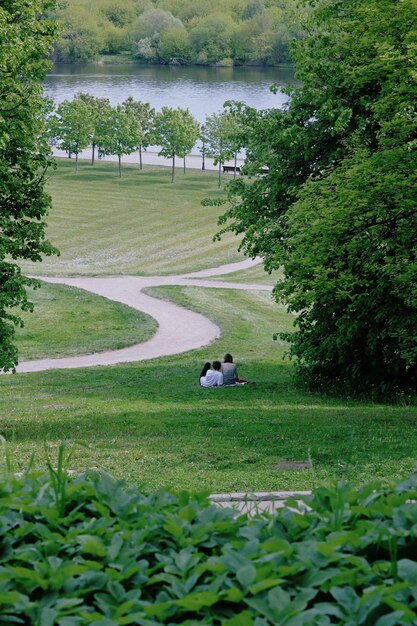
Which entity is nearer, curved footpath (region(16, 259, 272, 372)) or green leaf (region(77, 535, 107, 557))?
green leaf (region(77, 535, 107, 557))

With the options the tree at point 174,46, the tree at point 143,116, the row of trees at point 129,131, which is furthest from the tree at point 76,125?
the tree at point 174,46

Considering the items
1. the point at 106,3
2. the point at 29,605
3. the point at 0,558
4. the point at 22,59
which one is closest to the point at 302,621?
the point at 29,605

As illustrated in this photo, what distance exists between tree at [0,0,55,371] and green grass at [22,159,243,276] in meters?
25.3

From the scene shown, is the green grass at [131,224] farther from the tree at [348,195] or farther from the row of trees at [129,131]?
the tree at [348,195]

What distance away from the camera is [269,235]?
2264 centimetres

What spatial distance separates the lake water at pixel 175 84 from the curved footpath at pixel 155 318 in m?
63.1

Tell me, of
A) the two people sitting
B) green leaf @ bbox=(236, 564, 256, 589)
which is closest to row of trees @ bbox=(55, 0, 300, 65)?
the two people sitting

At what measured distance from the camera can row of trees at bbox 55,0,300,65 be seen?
161m

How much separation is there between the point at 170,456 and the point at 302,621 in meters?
9.97

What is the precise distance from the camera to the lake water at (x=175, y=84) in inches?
4712

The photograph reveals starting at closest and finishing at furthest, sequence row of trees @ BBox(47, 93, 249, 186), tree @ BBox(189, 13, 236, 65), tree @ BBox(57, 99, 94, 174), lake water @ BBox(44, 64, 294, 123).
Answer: tree @ BBox(57, 99, 94, 174), row of trees @ BBox(47, 93, 249, 186), lake water @ BBox(44, 64, 294, 123), tree @ BBox(189, 13, 236, 65)

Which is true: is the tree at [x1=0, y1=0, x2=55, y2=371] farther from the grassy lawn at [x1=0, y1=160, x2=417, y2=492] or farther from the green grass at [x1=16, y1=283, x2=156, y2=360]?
the green grass at [x1=16, y1=283, x2=156, y2=360]

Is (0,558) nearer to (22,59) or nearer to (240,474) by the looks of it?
(240,474)

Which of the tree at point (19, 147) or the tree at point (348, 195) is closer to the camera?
the tree at point (348, 195)
